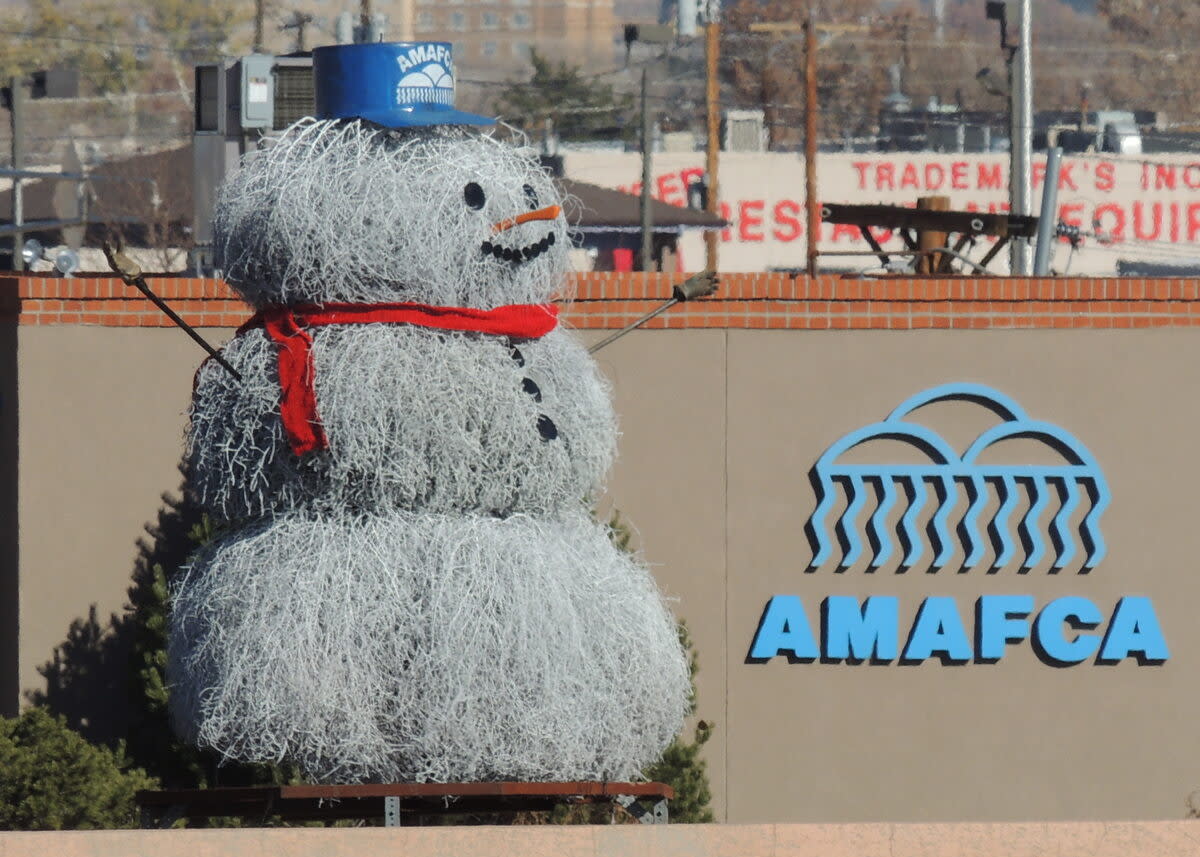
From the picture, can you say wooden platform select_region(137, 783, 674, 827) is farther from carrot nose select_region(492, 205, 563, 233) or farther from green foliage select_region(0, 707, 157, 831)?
carrot nose select_region(492, 205, 563, 233)

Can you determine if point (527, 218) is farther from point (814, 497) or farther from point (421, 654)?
point (814, 497)

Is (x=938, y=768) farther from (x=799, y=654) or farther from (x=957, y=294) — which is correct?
(x=957, y=294)

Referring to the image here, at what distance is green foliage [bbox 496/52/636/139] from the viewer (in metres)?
57.0

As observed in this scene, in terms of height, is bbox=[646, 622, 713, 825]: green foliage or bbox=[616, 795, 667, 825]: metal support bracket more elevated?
bbox=[616, 795, 667, 825]: metal support bracket

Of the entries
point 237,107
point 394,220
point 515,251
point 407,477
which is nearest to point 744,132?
point 237,107

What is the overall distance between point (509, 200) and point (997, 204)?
36991 millimetres

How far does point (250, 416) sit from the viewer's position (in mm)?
8008

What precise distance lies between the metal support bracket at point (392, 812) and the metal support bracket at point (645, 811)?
89 centimetres

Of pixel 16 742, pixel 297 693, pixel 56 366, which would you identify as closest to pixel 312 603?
pixel 297 693

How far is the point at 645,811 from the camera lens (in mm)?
8477

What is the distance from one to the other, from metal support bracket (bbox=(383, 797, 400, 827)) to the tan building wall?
3.70 metres

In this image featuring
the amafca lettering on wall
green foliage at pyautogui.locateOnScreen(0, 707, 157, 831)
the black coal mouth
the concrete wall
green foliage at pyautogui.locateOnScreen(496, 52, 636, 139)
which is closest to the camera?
the black coal mouth

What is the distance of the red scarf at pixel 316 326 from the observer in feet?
25.6

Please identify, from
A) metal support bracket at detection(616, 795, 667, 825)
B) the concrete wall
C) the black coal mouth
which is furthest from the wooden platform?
the concrete wall
